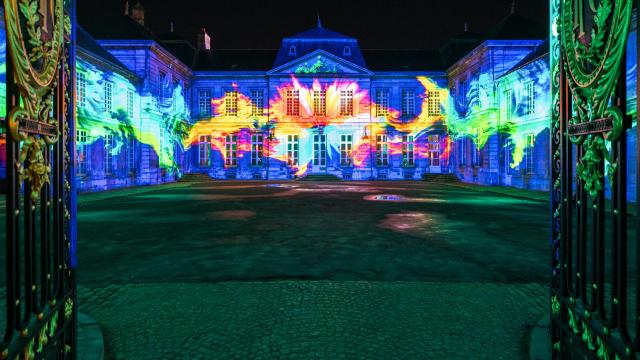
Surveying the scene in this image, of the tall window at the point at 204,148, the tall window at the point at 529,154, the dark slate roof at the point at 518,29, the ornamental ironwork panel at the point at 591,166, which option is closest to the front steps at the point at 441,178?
the tall window at the point at 529,154

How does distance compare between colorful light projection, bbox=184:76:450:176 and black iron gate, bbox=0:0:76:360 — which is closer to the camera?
black iron gate, bbox=0:0:76:360

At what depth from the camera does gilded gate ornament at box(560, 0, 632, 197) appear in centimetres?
203

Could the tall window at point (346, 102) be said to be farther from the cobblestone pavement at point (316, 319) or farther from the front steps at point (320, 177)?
the cobblestone pavement at point (316, 319)

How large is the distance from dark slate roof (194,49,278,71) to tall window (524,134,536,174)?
20099mm

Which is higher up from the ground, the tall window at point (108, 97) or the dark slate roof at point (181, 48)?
the dark slate roof at point (181, 48)

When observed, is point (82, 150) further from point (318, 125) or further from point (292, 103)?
point (318, 125)

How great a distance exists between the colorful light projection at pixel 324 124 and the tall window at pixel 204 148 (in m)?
0.27

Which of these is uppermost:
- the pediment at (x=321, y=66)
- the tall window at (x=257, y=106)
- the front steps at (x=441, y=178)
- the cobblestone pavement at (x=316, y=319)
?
the pediment at (x=321, y=66)

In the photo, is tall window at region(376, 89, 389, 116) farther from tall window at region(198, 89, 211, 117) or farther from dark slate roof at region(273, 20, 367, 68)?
tall window at region(198, 89, 211, 117)

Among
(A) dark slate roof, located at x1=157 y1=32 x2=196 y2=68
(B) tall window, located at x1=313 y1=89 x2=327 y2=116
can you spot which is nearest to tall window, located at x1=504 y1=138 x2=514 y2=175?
(B) tall window, located at x1=313 y1=89 x2=327 y2=116

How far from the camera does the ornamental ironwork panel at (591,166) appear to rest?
2029mm

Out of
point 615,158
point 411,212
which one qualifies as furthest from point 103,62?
point 615,158

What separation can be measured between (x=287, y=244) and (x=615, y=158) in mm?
5520

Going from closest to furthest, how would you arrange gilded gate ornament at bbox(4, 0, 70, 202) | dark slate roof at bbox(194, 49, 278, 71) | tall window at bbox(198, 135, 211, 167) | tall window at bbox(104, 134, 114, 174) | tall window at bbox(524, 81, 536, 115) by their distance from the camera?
gilded gate ornament at bbox(4, 0, 70, 202) < tall window at bbox(524, 81, 536, 115) < tall window at bbox(104, 134, 114, 174) < tall window at bbox(198, 135, 211, 167) < dark slate roof at bbox(194, 49, 278, 71)
